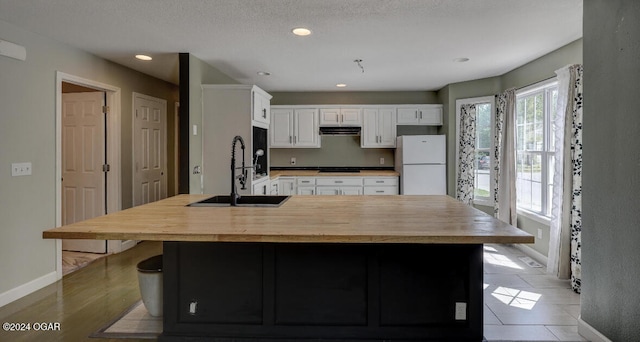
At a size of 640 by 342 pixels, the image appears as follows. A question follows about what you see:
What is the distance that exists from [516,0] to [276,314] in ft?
8.61

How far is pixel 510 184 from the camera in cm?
470

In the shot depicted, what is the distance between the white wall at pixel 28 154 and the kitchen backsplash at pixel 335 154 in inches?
135

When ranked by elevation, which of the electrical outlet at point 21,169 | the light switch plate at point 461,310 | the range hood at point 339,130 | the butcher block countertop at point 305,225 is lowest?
the light switch plate at point 461,310

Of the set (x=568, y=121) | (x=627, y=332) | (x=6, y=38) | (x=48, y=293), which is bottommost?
(x=48, y=293)

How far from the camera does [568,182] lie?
11.4 feet

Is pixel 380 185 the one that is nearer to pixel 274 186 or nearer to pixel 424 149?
pixel 424 149

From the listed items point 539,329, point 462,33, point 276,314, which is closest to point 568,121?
point 462,33

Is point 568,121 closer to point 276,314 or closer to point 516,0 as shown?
point 516,0

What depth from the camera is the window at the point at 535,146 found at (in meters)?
4.07

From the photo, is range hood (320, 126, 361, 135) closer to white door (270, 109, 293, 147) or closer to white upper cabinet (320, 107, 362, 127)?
white upper cabinet (320, 107, 362, 127)

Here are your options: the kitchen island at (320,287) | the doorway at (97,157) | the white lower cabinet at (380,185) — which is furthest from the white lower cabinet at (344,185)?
the kitchen island at (320,287)

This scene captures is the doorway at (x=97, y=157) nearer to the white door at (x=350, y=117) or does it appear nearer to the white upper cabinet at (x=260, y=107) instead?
the white upper cabinet at (x=260, y=107)

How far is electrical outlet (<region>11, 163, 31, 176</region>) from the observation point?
3.20 meters

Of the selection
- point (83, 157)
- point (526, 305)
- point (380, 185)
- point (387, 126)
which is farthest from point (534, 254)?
point (83, 157)
